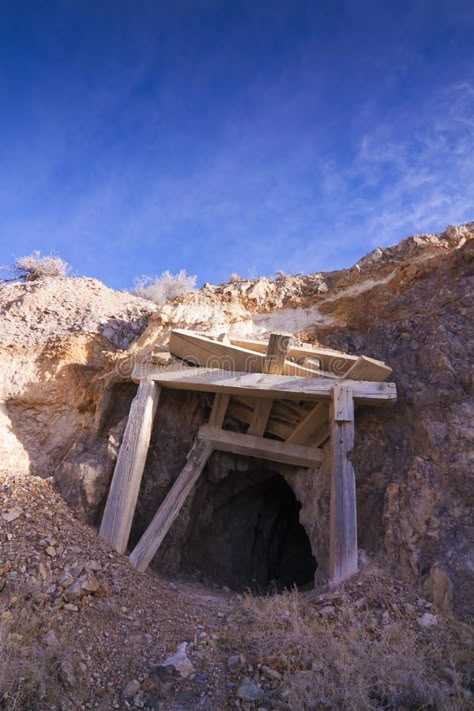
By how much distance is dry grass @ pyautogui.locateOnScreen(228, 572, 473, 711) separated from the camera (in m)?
2.64

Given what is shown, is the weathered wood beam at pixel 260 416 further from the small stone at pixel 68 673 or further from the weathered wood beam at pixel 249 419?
the small stone at pixel 68 673

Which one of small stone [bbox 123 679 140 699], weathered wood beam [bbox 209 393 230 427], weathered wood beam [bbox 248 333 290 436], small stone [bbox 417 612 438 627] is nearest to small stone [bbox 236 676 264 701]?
small stone [bbox 123 679 140 699]

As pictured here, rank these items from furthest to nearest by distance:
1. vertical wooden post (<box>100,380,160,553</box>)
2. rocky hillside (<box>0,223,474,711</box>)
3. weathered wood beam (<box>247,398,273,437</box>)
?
weathered wood beam (<box>247,398,273,437</box>)
vertical wooden post (<box>100,380,160,553</box>)
rocky hillside (<box>0,223,474,711</box>)

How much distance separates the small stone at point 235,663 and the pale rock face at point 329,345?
172cm

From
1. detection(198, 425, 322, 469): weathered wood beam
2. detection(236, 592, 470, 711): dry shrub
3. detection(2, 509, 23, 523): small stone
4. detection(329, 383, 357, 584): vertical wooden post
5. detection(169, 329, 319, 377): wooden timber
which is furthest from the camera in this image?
detection(198, 425, 322, 469): weathered wood beam

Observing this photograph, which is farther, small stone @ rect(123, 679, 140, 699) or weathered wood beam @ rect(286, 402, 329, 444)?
weathered wood beam @ rect(286, 402, 329, 444)

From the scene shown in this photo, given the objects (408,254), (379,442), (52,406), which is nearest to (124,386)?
(52,406)

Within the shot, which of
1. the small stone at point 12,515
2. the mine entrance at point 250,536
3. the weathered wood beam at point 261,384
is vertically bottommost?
the mine entrance at point 250,536

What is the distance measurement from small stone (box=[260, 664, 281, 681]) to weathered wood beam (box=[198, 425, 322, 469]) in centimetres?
305

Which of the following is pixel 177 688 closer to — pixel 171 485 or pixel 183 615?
pixel 183 615

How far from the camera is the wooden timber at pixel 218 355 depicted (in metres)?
5.45

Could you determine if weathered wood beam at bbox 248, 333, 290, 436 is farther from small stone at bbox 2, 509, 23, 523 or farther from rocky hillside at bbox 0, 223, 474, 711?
small stone at bbox 2, 509, 23, 523

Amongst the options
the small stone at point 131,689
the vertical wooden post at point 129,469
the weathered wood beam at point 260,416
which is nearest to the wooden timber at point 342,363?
the weathered wood beam at point 260,416

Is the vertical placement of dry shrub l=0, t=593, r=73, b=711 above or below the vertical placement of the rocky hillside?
below
